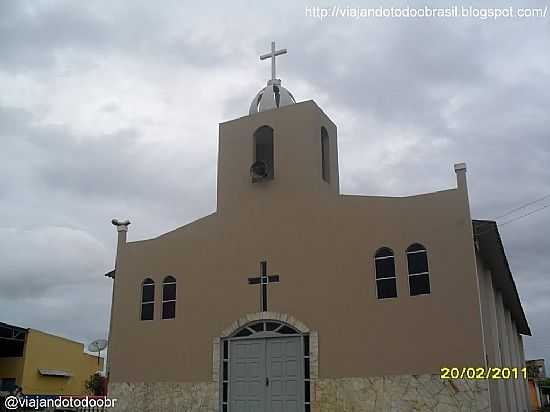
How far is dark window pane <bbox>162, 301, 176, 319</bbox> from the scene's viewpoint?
16.1m

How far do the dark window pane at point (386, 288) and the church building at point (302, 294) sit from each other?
0.08 feet

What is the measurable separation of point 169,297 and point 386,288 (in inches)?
240

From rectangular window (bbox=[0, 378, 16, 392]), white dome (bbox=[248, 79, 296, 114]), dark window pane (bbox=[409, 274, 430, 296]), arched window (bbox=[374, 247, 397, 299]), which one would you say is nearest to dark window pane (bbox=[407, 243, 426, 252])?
arched window (bbox=[374, 247, 397, 299])

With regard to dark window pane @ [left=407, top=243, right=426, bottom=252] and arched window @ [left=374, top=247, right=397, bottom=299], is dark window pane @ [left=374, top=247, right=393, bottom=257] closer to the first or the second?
arched window @ [left=374, top=247, right=397, bottom=299]

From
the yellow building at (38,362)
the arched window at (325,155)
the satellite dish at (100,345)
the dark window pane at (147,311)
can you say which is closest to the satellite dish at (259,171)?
the arched window at (325,155)

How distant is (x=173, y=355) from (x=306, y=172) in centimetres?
593

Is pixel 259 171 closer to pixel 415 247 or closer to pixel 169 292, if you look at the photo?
pixel 169 292

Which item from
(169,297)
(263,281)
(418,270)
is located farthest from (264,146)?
(418,270)

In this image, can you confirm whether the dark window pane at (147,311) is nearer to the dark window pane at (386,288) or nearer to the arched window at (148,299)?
the arched window at (148,299)

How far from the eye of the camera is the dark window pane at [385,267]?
1367 cm

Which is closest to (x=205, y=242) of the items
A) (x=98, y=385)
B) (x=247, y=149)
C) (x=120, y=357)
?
(x=247, y=149)

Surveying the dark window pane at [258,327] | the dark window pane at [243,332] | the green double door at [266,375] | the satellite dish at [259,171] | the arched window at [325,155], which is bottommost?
the green double door at [266,375]

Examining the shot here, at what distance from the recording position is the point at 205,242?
16.1m

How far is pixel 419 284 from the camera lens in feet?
43.6
